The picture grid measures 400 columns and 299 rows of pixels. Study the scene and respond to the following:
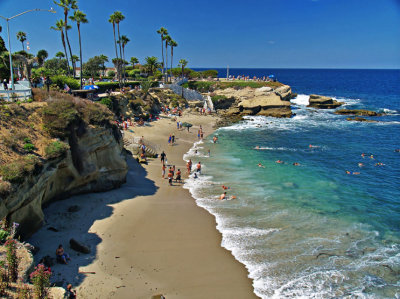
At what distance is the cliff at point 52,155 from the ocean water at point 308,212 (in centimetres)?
724

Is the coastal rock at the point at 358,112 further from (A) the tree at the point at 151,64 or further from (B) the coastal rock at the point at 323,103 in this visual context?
(A) the tree at the point at 151,64

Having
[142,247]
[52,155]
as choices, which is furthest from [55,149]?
[142,247]

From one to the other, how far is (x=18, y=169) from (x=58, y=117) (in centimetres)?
594

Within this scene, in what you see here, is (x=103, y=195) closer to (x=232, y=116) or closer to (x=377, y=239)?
(x=377, y=239)

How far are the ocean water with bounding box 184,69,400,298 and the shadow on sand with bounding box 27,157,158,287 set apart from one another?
5625 millimetres

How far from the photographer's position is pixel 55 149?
51.0 ft

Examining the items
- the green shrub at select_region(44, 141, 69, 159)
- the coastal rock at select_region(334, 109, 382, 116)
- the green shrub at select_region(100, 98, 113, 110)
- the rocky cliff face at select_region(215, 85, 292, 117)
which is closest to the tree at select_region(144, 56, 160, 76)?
the rocky cliff face at select_region(215, 85, 292, 117)

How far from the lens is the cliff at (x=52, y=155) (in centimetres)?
1283

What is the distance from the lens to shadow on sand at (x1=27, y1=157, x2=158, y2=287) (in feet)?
38.6

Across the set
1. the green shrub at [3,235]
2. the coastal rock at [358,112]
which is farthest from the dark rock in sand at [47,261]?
the coastal rock at [358,112]

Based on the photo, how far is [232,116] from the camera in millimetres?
56781

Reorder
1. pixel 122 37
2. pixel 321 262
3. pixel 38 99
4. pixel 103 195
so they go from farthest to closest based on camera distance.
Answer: pixel 122 37 < pixel 38 99 < pixel 103 195 < pixel 321 262

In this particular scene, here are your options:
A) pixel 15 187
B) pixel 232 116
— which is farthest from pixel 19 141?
pixel 232 116

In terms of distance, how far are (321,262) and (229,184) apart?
1038 cm
